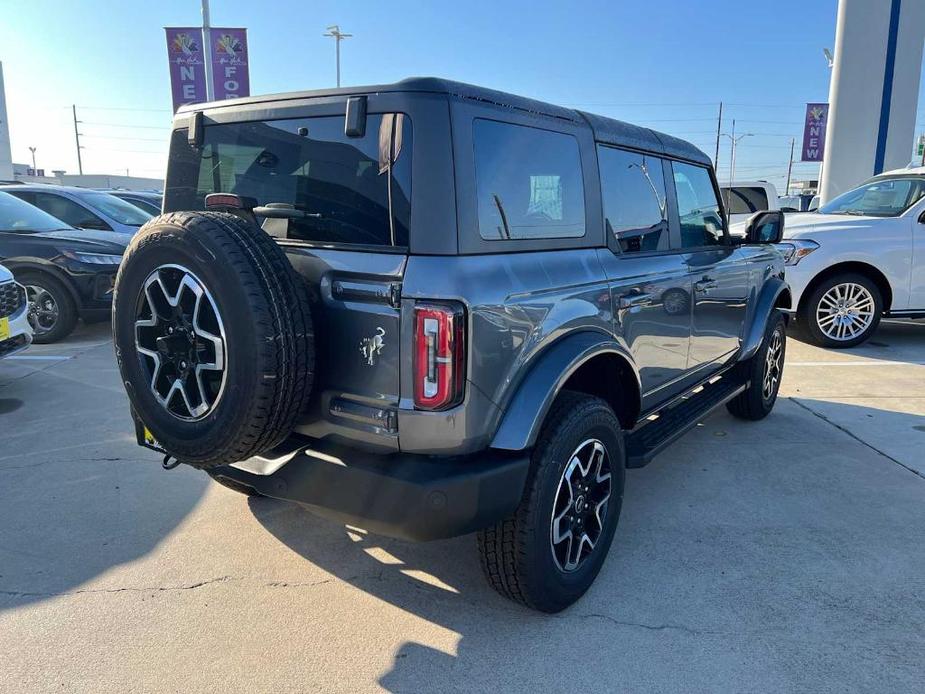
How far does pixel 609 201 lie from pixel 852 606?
6.68ft

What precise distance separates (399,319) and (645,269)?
1.53 meters

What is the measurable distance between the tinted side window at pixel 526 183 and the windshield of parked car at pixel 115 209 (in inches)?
319

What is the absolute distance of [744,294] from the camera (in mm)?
4508

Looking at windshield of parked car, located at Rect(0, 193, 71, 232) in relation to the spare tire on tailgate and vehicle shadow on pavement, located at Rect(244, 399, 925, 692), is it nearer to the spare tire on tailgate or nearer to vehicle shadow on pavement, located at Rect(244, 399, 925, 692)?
vehicle shadow on pavement, located at Rect(244, 399, 925, 692)

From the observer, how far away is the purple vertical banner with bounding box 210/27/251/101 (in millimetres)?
15672

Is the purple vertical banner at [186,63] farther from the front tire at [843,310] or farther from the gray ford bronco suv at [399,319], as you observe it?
the gray ford bronco suv at [399,319]

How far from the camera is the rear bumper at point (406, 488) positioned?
2.19m

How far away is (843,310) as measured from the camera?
7.59 m

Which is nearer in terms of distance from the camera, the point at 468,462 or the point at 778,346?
the point at 468,462

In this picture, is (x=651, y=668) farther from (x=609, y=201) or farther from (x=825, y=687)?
(x=609, y=201)

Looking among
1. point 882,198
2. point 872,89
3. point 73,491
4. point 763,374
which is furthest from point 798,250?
point 872,89

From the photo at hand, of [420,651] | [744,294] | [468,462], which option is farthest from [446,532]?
[744,294]

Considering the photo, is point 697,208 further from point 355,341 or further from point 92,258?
point 92,258

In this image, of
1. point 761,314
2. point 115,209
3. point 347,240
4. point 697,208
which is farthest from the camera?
point 115,209
